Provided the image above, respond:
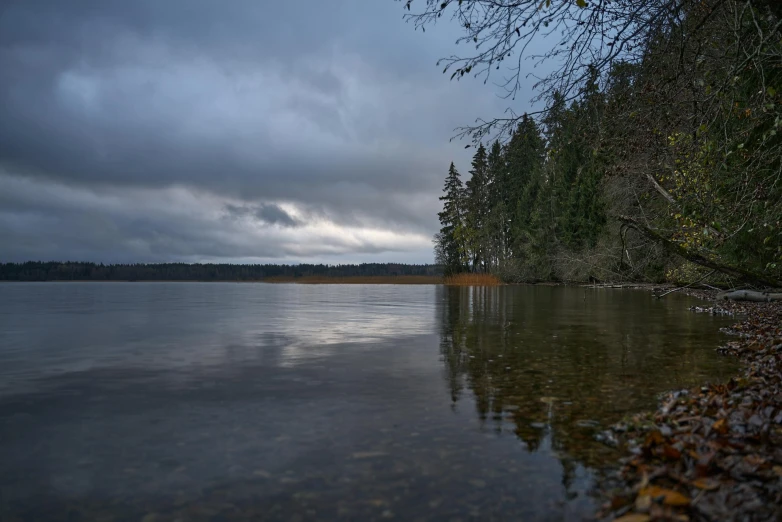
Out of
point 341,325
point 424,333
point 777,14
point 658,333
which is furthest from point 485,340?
point 777,14

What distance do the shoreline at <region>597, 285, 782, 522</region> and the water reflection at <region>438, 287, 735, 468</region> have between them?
1.36 ft

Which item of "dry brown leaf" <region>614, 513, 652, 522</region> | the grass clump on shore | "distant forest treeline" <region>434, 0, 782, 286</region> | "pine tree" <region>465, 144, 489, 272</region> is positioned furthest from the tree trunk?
"pine tree" <region>465, 144, 489, 272</region>

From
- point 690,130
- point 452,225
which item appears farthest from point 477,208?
point 690,130

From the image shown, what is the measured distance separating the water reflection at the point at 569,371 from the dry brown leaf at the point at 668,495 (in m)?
0.79

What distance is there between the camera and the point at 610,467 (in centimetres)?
501

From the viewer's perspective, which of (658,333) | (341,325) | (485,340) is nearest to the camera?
(485,340)

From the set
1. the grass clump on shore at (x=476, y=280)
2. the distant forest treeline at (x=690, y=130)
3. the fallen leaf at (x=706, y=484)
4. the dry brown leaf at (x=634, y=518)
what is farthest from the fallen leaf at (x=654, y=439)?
the grass clump on shore at (x=476, y=280)

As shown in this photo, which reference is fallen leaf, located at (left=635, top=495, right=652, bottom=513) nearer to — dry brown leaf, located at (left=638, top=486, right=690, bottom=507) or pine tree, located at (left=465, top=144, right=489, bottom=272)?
dry brown leaf, located at (left=638, top=486, right=690, bottom=507)

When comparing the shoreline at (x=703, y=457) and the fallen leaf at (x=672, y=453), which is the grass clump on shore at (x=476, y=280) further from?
the fallen leaf at (x=672, y=453)

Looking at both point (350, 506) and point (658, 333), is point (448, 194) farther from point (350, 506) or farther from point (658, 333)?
point (350, 506)

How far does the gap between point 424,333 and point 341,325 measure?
159 inches

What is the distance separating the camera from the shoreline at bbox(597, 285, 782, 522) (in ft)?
12.4

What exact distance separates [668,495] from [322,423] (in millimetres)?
3934

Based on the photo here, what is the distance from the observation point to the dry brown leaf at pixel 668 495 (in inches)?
149
